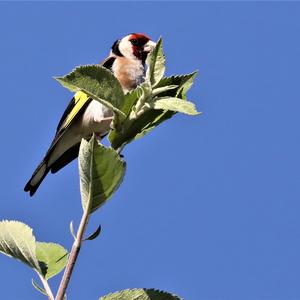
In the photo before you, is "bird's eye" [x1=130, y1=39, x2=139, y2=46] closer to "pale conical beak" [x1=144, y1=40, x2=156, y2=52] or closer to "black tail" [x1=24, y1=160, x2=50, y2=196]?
"pale conical beak" [x1=144, y1=40, x2=156, y2=52]

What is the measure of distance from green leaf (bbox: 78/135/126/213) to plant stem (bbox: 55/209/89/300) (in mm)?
30

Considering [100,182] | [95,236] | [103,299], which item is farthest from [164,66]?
[103,299]

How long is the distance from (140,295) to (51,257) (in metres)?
0.31

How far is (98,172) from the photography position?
4.85ft

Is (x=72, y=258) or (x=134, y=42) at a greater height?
(x=134, y=42)

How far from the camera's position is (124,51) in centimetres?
568

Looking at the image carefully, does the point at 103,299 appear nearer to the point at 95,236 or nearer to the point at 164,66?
the point at 95,236

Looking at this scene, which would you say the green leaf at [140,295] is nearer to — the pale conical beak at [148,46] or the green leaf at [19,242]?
the green leaf at [19,242]

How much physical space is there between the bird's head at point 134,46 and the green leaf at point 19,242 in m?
4.01

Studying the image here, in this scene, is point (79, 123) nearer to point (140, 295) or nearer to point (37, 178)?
point (37, 178)

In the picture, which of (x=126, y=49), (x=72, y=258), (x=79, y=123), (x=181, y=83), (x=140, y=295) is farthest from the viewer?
(x=126, y=49)

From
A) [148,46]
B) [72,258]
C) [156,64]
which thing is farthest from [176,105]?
[148,46]

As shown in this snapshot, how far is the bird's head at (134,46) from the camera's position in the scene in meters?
5.64

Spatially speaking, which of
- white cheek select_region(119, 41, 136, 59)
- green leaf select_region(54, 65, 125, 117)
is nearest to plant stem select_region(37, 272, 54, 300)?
green leaf select_region(54, 65, 125, 117)
